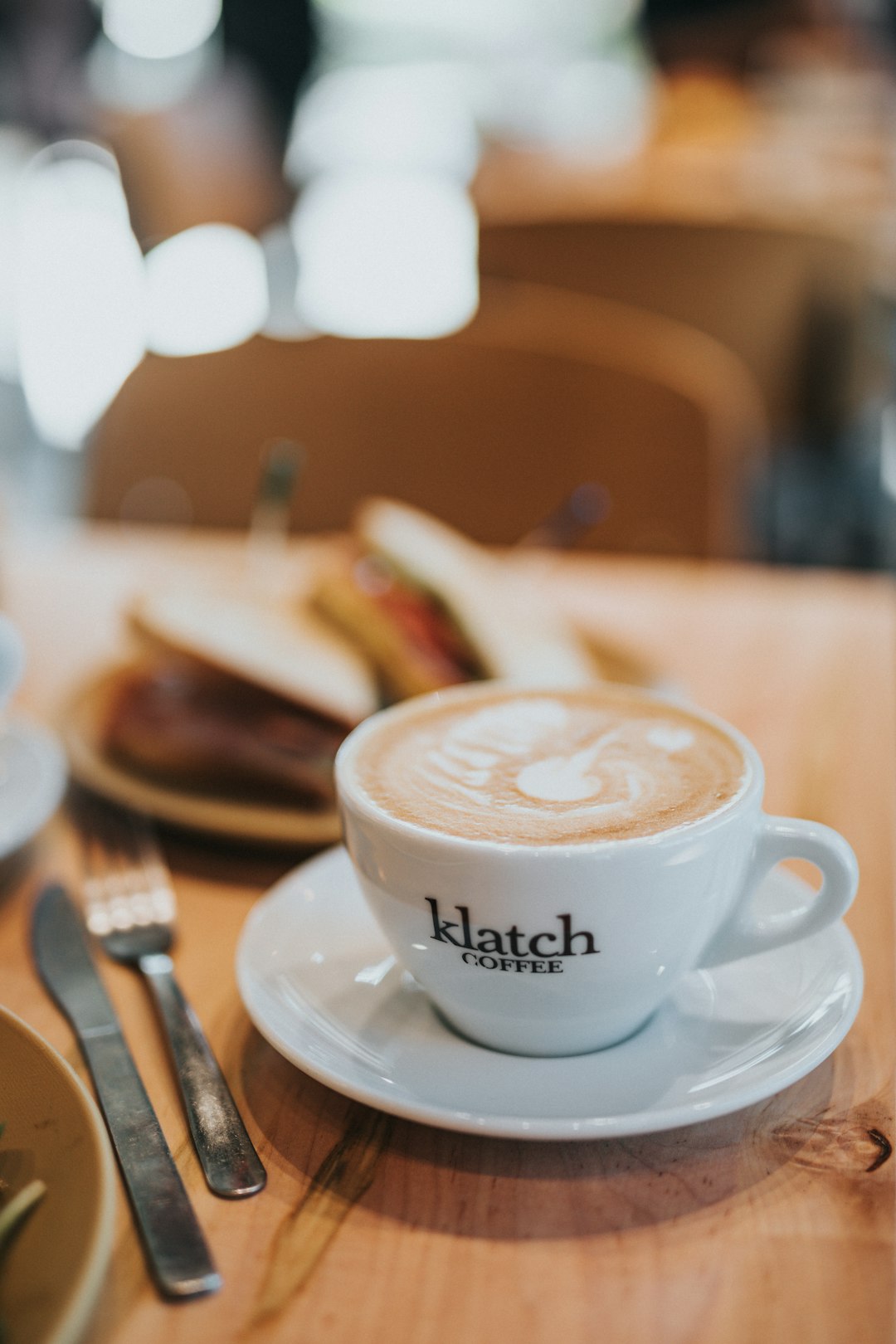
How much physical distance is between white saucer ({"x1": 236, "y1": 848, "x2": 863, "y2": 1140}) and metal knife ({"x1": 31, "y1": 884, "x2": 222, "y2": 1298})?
0.05 meters

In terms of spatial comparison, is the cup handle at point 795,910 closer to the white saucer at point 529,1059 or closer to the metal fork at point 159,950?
the white saucer at point 529,1059

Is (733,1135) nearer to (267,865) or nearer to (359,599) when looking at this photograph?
(267,865)

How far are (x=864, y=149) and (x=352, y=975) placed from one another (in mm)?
3663

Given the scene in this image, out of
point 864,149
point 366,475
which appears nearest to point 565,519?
point 366,475

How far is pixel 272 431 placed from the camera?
1.26 m

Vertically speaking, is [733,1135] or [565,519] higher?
[733,1135]

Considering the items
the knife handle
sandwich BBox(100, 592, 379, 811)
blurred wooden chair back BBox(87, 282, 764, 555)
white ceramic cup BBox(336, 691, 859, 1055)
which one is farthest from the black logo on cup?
blurred wooden chair back BBox(87, 282, 764, 555)

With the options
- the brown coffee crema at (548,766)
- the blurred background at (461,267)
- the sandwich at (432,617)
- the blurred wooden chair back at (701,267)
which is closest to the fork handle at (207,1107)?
the brown coffee crema at (548,766)

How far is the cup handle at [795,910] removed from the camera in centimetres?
36

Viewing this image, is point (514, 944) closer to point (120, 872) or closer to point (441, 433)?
point (120, 872)

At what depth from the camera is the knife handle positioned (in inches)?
11.7

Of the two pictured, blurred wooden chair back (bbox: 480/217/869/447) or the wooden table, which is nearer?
the wooden table

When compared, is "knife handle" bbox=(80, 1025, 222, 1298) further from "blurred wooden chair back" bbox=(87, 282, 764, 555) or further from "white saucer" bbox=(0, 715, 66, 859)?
"blurred wooden chair back" bbox=(87, 282, 764, 555)

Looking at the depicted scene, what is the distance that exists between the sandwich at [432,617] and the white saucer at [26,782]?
0.61 ft
